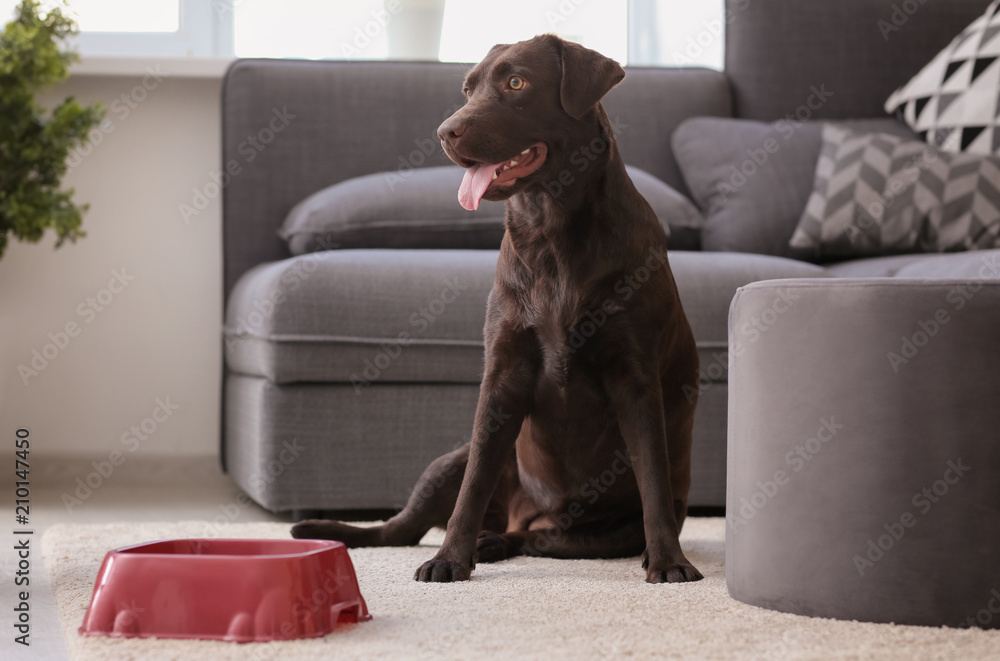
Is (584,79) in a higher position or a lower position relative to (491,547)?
higher

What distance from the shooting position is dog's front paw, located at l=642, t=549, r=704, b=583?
4.44 ft

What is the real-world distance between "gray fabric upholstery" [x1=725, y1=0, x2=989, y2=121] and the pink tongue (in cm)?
193

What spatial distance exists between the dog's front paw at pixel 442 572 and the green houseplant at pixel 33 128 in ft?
5.58

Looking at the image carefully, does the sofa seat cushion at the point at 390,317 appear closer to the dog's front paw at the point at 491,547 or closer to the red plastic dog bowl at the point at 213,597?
the dog's front paw at the point at 491,547

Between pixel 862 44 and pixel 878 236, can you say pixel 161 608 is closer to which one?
pixel 878 236

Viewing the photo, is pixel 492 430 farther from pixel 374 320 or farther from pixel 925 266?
pixel 925 266

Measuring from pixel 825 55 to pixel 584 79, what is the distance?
196cm

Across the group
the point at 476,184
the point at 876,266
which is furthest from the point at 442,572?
the point at 876,266

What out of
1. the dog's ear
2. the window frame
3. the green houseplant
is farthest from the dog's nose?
the window frame

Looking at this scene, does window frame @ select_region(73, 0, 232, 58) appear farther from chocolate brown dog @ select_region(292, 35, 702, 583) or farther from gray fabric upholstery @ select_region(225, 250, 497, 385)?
chocolate brown dog @ select_region(292, 35, 702, 583)

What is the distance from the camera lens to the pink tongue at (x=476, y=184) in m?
1.40

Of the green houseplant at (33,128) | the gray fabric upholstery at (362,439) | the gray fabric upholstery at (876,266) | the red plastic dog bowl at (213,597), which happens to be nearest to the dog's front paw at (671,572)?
the red plastic dog bowl at (213,597)

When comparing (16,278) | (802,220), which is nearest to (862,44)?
(802,220)

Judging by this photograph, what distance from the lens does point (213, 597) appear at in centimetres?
101
